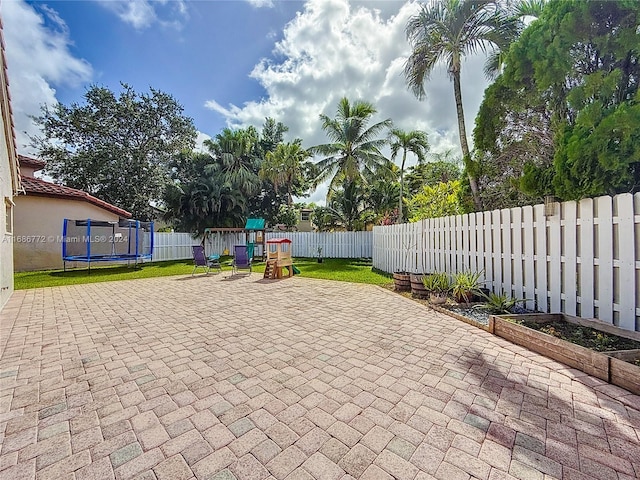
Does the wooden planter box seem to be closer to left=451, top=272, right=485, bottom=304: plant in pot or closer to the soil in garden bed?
the soil in garden bed

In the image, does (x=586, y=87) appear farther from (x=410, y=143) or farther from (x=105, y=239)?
(x=105, y=239)

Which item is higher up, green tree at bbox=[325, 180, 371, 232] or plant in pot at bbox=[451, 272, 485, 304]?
green tree at bbox=[325, 180, 371, 232]

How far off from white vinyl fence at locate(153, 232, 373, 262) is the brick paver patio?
43.3 feet

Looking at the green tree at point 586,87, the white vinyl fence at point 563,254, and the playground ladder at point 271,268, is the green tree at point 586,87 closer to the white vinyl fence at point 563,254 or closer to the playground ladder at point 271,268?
the white vinyl fence at point 563,254

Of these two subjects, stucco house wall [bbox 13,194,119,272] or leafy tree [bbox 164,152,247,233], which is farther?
leafy tree [bbox 164,152,247,233]

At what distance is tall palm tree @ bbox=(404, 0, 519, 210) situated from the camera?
26.7 feet

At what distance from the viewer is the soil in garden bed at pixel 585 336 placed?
3.16 meters

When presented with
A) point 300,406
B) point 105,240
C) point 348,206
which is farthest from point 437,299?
point 105,240

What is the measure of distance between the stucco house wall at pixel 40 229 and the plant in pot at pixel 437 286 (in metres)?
16.9

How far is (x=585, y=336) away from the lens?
3496mm

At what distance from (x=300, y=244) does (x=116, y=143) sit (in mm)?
15465

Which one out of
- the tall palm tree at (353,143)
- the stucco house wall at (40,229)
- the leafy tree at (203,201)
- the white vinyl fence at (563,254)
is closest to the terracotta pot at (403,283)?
the white vinyl fence at (563,254)

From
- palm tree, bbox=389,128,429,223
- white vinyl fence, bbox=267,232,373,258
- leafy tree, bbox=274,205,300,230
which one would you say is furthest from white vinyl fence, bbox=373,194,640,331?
leafy tree, bbox=274,205,300,230

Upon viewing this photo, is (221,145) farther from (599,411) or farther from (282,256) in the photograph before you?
(599,411)
